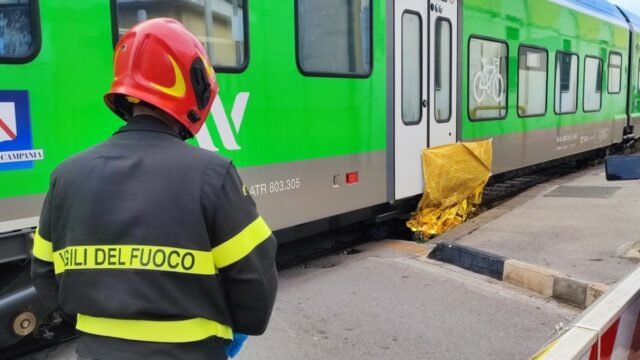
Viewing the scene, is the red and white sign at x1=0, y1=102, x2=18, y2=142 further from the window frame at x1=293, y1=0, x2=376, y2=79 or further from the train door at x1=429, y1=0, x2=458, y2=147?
the train door at x1=429, y1=0, x2=458, y2=147

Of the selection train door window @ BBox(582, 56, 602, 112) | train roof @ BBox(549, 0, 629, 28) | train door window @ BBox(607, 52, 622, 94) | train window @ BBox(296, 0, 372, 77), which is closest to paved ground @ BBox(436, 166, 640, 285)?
train window @ BBox(296, 0, 372, 77)

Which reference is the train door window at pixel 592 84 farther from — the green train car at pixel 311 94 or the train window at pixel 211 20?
the train window at pixel 211 20

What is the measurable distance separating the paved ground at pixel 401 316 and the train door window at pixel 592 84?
7.62m

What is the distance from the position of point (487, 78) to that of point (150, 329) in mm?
7064

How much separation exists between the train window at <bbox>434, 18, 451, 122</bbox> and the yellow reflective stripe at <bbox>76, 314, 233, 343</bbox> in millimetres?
5642

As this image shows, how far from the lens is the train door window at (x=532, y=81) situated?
8.62m

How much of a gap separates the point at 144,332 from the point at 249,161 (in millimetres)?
3176

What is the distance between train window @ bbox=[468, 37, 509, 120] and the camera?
7.41 m

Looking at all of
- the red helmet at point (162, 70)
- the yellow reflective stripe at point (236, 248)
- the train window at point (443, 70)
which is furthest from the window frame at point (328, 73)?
the yellow reflective stripe at point (236, 248)

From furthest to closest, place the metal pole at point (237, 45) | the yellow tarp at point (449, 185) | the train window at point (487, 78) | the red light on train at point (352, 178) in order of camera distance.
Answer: the train window at point (487, 78)
the yellow tarp at point (449, 185)
the red light on train at point (352, 178)
the metal pole at point (237, 45)

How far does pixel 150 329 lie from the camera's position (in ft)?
4.59

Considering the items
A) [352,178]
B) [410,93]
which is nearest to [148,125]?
[352,178]

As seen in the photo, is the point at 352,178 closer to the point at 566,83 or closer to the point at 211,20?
the point at 211,20

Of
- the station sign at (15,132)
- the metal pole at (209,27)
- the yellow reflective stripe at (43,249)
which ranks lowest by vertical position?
the yellow reflective stripe at (43,249)
